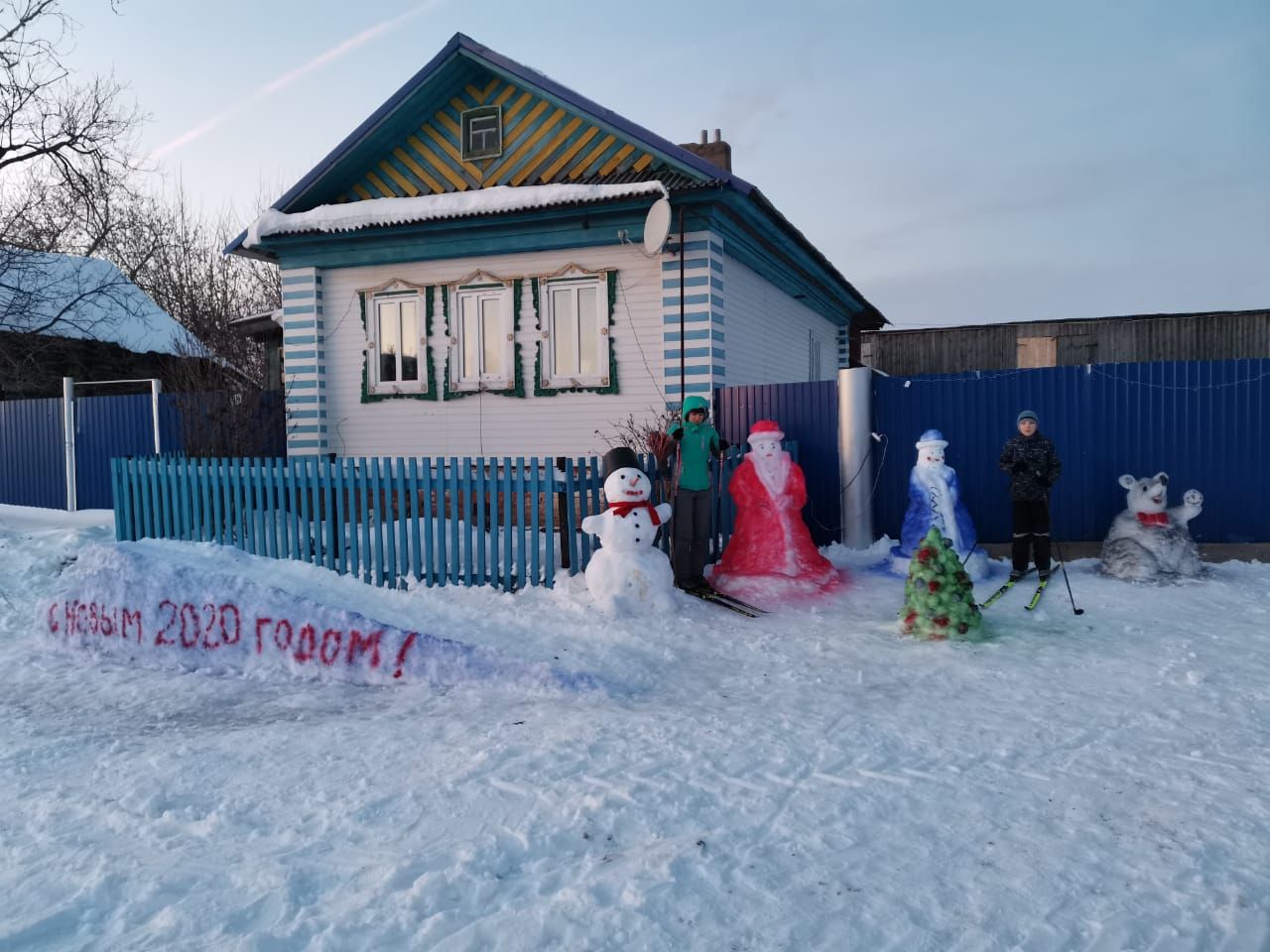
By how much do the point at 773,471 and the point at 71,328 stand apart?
62.6 feet

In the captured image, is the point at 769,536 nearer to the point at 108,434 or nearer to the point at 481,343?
the point at 481,343

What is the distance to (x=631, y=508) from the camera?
6.64 metres

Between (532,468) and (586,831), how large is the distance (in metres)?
4.41

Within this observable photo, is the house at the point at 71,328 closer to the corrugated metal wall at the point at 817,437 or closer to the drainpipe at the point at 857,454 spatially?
the corrugated metal wall at the point at 817,437

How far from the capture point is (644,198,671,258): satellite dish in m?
9.25

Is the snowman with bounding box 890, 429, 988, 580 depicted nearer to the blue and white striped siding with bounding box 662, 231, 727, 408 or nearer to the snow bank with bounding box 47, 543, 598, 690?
the blue and white striped siding with bounding box 662, 231, 727, 408

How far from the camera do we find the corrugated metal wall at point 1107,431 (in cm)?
781

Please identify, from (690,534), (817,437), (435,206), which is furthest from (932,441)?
(435,206)

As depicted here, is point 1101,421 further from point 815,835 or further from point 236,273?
point 236,273

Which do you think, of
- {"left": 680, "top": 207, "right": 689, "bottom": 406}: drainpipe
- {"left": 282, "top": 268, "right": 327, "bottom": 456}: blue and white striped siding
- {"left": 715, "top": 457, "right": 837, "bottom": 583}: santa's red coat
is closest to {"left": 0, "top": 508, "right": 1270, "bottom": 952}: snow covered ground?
{"left": 715, "top": 457, "right": 837, "bottom": 583}: santa's red coat

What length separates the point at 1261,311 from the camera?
2119cm

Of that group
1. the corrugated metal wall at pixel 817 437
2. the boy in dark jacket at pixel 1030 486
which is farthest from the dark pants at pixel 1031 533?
the corrugated metal wall at pixel 817 437

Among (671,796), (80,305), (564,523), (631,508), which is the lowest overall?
(671,796)

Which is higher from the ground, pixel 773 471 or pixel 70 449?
pixel 70 449
